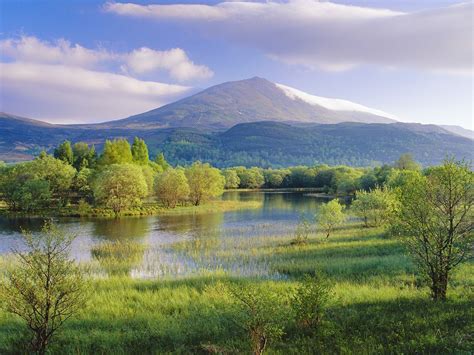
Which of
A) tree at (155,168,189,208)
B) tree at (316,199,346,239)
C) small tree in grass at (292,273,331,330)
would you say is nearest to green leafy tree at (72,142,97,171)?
tree at (155,168,189,208)

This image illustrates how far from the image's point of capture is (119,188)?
88938mm

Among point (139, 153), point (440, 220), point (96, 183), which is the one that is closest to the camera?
point (440, 220)

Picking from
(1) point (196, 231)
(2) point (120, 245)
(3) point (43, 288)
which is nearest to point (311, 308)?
(3) point (43, 288)

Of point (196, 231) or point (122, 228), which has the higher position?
point (196, 231)

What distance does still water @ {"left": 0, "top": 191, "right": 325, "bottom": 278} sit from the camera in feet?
119

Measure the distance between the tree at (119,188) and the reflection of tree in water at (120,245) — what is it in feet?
34.9

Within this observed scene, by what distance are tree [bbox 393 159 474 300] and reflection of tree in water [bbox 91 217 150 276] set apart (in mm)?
24645

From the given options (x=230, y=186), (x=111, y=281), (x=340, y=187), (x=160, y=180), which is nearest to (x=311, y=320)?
(x=111, y=281)

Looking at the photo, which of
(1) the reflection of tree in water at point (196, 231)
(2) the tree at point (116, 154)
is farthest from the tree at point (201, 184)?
(1) the reflection of tree in water at point (196, 231)

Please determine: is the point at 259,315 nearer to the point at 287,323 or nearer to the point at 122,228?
the point at 287,323

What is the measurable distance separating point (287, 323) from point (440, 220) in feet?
29.7

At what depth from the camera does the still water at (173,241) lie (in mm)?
36125

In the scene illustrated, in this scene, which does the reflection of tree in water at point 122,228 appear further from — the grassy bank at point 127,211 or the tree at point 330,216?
the tree at point 330,216

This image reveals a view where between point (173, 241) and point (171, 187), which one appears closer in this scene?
point (173, 241)
